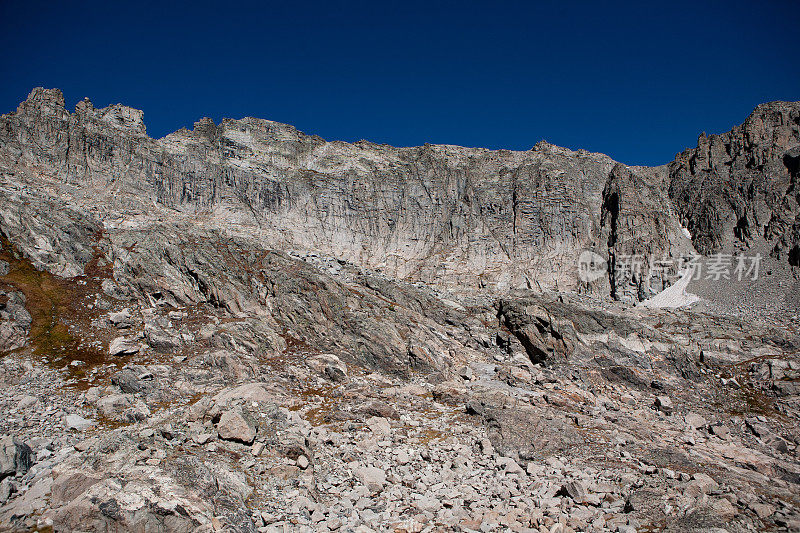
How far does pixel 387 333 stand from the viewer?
43.6m

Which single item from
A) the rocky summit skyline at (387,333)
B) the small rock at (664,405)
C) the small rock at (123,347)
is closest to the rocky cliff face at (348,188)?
the rocky summit skyline at (387,333)

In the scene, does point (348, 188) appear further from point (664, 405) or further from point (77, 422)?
point (77, 422)

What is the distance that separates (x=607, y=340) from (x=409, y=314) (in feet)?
84.5

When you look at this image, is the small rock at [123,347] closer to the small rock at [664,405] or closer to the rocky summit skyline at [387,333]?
the rocky summit skyline at [387,333]

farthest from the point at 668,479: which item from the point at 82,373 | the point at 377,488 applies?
the point at 82,373

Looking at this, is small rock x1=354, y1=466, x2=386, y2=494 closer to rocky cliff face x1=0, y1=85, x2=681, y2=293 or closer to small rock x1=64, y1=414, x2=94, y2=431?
small rock x1=64, y1=414, x2=94, y2=431

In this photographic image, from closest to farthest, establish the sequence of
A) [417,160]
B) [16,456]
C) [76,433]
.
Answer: [16,456] < [76,433] < [417,160]

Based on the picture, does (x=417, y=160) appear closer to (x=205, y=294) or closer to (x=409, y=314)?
(x=409, y=314)

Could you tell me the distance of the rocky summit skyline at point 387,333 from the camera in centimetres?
1822

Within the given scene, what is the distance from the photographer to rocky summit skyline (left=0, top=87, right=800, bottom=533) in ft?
59.8

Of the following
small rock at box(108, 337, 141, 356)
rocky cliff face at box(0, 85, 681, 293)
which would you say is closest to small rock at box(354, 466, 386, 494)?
small rock at box(108, 337, 141, 356)

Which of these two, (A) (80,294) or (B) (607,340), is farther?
(B) (607,340)

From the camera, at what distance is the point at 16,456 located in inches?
703

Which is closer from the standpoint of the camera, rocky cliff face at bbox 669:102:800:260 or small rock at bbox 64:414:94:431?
small rock at bbox 64:414:94:431
